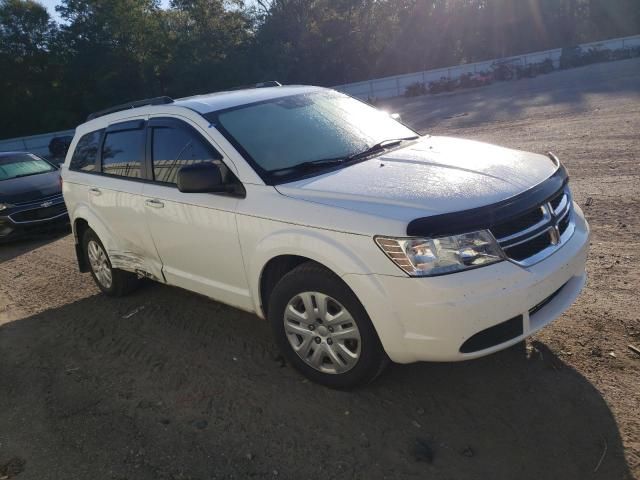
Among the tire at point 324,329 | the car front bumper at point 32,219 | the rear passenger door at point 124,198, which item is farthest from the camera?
the car front bumper at point 32,219

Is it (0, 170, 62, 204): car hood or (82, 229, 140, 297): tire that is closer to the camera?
(82, 229, 140, 297): tire

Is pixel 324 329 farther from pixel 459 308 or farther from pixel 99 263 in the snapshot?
pixel 99 263

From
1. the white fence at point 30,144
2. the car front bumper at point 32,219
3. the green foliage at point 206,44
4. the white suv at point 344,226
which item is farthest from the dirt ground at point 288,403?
the green foliage at point 206,44

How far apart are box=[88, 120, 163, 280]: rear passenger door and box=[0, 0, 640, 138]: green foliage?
41.5 metres

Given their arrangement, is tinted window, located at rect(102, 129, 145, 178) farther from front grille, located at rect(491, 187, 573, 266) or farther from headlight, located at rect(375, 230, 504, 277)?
front grille, located at rect(491, 187, 573, 266)

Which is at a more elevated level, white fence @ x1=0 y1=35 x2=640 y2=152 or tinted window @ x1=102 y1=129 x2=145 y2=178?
tinted window @ x1=102 y1=129 x2=145 y2=178

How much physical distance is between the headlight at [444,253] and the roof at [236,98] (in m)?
2.05

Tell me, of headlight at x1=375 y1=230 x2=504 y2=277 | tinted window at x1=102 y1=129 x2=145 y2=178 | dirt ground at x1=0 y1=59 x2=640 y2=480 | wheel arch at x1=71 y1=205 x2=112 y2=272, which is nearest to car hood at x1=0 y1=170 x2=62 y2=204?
wheel arch at x1=71 y1=205 x2=112 y2=272

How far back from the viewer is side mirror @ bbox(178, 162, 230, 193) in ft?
11.9

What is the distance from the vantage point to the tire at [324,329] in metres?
3.19

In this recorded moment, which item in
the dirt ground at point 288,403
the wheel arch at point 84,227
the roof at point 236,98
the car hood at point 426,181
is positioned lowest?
the dirt ground at point 288,403

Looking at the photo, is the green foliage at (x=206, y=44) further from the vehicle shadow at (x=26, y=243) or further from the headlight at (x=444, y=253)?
the headlight at (x=444, y=253)

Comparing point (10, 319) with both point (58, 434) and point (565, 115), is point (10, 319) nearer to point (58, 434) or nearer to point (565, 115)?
point (58, 434)

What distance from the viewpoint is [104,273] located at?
5680 millimetres
